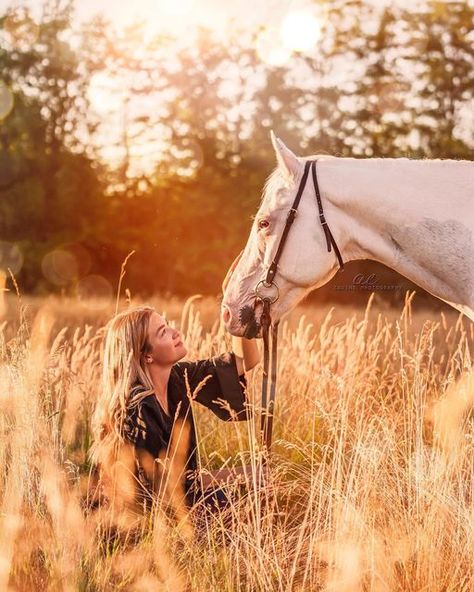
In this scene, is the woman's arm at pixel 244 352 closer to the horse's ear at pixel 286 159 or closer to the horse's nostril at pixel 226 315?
the horse's nostril at pixel 226 315

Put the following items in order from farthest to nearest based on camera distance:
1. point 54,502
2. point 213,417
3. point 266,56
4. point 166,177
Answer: point 166,177
point 266,56
point 213,417
point 54,502

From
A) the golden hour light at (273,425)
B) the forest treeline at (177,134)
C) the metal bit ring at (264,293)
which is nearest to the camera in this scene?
the golden hour light at (273,425)

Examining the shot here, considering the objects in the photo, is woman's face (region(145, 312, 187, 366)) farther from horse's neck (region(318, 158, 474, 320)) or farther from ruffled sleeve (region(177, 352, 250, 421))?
horse's neck (region(318, 158, 474, 320))

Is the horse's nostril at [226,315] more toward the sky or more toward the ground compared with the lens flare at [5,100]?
more toward the ground

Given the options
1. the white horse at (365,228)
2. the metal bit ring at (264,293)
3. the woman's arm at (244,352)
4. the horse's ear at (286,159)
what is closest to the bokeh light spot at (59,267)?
the woman's arm at (244,352)

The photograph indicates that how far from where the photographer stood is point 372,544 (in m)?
2.93

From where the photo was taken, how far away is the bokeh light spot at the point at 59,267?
1006 inches

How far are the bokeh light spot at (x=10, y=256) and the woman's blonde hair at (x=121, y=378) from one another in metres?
22.7

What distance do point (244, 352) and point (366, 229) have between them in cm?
99

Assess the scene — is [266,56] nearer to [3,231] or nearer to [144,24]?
[144,24]

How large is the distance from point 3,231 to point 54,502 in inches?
968

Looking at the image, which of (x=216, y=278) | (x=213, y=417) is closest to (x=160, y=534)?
(x=213, y=417)
